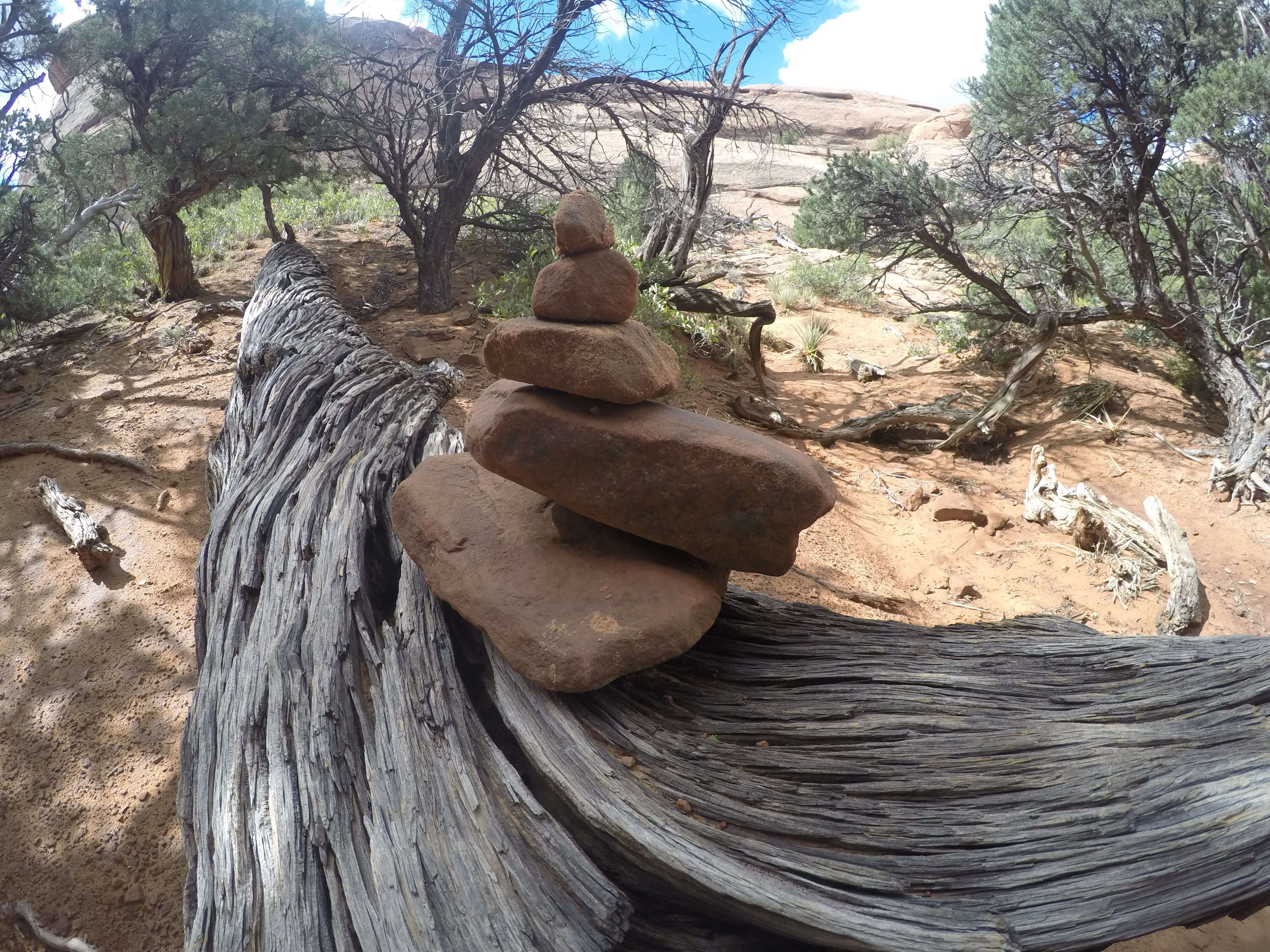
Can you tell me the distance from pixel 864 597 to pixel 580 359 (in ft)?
9.12

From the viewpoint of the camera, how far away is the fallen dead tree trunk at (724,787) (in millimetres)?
1860

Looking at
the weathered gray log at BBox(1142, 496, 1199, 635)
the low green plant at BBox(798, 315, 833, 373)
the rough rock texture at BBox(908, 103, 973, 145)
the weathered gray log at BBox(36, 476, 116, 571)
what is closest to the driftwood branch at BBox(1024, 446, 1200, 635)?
the weathered gray log at BBox(1142, 496, 1199, 635)

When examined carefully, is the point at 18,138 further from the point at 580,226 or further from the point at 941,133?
the point at 941,133

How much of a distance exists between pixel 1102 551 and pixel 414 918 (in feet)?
17.1

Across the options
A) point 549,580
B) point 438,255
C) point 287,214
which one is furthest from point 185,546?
point 287,214

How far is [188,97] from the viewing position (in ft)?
24.0

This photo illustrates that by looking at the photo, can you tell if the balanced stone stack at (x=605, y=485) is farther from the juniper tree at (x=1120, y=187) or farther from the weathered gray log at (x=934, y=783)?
the juniper tree at (x=1120, y=187)

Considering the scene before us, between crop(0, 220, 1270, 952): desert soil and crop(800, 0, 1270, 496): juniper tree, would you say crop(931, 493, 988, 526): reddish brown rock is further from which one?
crop(800, 0, 1270, 496): juniper tree

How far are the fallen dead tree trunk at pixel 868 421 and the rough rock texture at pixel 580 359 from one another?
479cm

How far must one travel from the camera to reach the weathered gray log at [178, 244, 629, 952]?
1.94 metres

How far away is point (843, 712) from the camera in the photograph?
2.42 metres

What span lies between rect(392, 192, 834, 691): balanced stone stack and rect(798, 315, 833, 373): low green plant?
6.77 metres

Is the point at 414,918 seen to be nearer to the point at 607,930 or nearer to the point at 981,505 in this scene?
the point at 607,930

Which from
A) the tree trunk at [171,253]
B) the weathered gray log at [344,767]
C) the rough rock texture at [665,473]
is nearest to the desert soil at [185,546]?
the tree trunk at [171,253]
